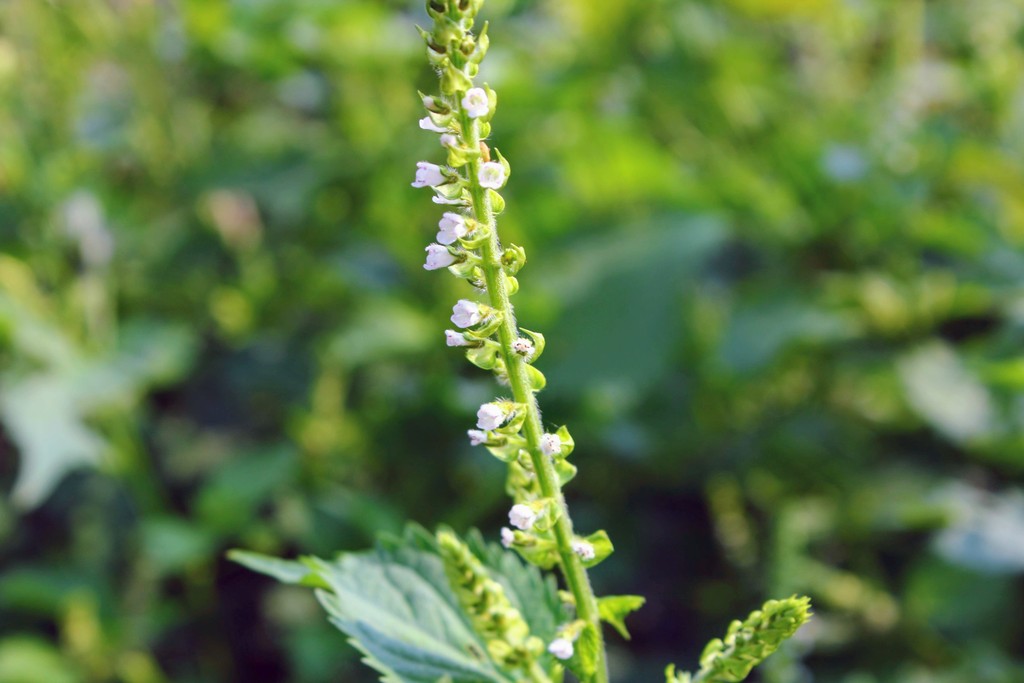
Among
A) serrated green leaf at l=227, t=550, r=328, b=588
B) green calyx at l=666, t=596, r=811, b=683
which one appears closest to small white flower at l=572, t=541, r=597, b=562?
green calyx at l=666, t=596, r=811, b=683

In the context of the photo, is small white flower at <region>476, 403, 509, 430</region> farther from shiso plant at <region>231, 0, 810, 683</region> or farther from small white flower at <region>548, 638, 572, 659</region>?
small white flower at <region>548, 638, 572, 659</region>

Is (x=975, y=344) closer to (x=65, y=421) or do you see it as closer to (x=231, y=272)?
(x=231, y=272)

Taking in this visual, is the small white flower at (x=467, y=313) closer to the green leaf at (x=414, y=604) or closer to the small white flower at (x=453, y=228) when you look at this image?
the small white flower at (x=453, y=228)

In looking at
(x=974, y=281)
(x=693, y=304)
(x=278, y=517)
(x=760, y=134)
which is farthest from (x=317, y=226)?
(x=974, y=281)

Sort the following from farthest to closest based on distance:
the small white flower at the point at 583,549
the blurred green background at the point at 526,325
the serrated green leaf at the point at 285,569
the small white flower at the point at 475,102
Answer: the blurred green background at the point at 526,325, the serrated green leaf at the point at 285,569, the small white flower at the point at 583,549, the small white flower at the point at 475,102

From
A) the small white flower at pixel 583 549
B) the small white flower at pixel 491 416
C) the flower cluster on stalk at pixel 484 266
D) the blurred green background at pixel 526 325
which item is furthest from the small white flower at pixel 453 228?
the blurred green background at pixel 526 325

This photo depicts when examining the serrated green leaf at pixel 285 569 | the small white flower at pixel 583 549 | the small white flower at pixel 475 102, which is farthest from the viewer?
the serrated green leaf at pixel 285 569

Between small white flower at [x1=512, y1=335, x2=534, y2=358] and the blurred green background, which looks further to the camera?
the blurred green background

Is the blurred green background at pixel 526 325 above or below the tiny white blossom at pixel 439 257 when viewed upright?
above
